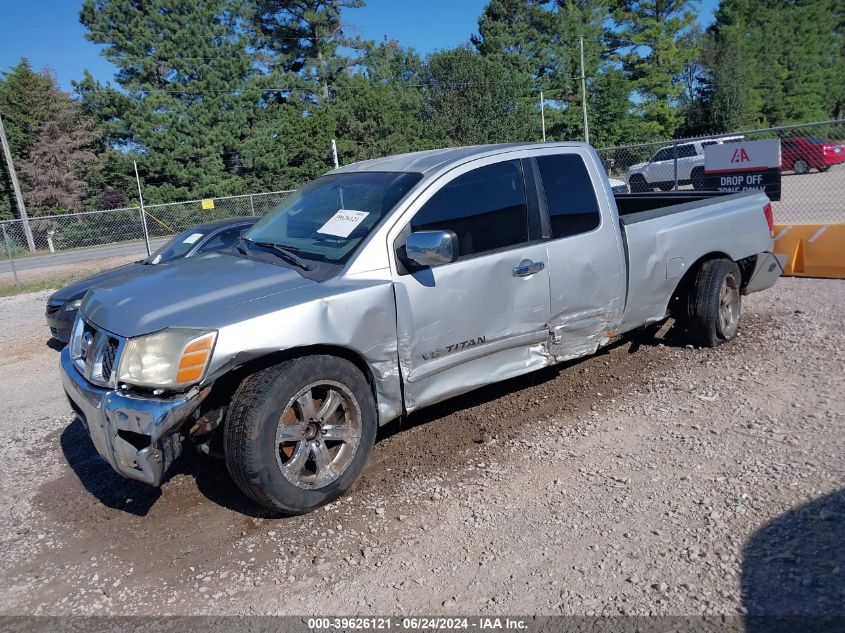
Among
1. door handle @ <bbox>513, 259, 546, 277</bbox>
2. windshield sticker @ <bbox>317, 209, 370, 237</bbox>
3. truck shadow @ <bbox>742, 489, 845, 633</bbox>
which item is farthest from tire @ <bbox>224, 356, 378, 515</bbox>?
truck shadow @ <bbox>742, 489, 845, 633</bbox>

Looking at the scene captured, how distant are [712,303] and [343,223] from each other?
11.0 feet

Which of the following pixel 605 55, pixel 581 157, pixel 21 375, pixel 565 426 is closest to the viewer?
pixel 565 426

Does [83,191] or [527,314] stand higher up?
[83,191]

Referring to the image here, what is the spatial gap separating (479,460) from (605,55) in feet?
185

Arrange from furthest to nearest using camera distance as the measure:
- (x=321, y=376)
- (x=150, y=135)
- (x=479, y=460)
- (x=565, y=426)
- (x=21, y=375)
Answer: (x=150, y=135) < (x=21, y=375) < (x=565, y=426) < (x=479, y=460) < (x=321, y=376)

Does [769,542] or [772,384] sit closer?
[769,542]

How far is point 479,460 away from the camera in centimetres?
414

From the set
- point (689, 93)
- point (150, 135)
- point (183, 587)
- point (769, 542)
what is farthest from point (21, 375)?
point (689, 93)

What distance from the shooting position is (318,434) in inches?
142

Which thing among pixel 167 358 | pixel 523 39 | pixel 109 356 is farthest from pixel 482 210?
pixel 523 39

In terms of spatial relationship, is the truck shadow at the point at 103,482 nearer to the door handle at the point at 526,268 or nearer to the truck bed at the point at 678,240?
the door handle at the point at 526,268

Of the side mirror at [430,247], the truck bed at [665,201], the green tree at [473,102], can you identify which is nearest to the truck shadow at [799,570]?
the side mirror at [430,247]

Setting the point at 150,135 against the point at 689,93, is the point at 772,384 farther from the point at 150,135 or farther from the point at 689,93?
the point at 689,93

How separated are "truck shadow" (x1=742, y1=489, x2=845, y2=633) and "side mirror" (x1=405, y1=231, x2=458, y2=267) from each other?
6.82ft
